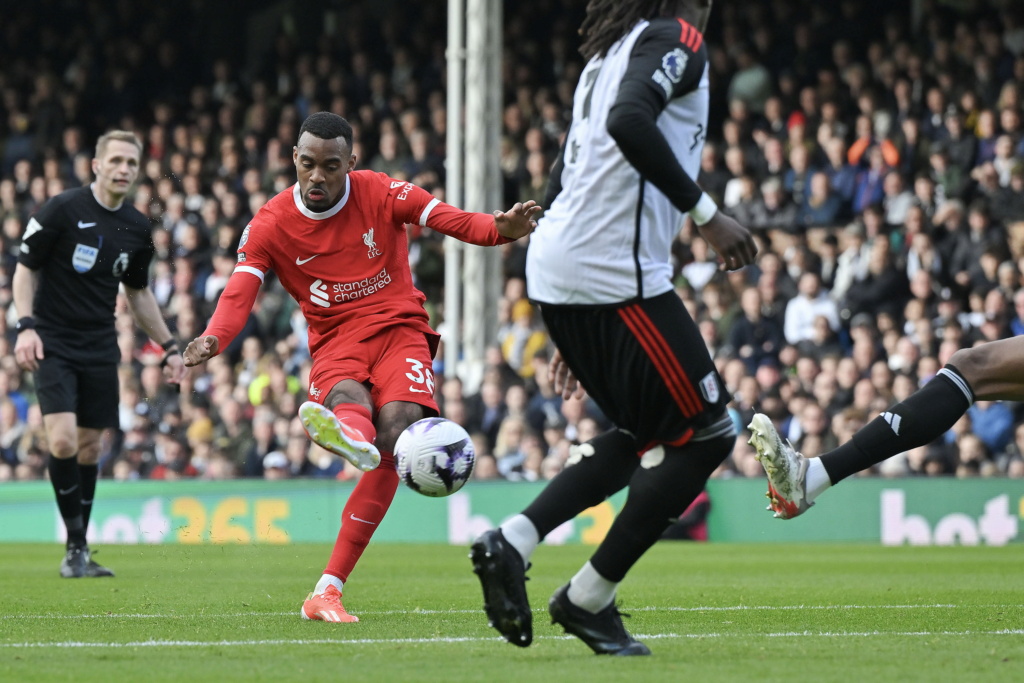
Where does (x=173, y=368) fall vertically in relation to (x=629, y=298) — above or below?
below

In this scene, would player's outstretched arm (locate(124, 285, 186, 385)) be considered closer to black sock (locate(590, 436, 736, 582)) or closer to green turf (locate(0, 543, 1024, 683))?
green turf (locate(0, 543, 1024, 683))

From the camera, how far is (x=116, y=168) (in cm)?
902

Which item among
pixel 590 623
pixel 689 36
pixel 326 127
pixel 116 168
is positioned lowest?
pixel 590 623

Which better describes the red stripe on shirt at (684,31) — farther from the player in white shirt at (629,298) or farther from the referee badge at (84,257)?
the referee badge at (84,257)

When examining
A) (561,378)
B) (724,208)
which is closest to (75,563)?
(561,378)

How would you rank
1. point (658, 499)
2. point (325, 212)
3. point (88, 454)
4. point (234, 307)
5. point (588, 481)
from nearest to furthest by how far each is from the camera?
point (658, 499)
point (588, 481)
point (234, 307)
point (325, 212)
point (88, 454)

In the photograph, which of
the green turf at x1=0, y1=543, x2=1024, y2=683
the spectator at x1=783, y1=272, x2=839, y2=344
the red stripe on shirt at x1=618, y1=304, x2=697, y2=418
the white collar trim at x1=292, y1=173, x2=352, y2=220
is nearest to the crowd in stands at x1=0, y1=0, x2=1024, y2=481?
the spectator at x1=783, y1=272, x2=839, y2=344

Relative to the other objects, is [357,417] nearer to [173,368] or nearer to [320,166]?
[320,166]

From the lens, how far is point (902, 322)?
15.0 m

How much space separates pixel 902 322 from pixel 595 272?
11.0m

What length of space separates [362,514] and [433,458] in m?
0.72

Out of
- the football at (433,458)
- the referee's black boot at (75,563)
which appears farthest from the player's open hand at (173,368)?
the football at (433,458)

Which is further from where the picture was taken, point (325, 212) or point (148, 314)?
point (148, 314)

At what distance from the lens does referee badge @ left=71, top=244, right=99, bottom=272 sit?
30.0ft
